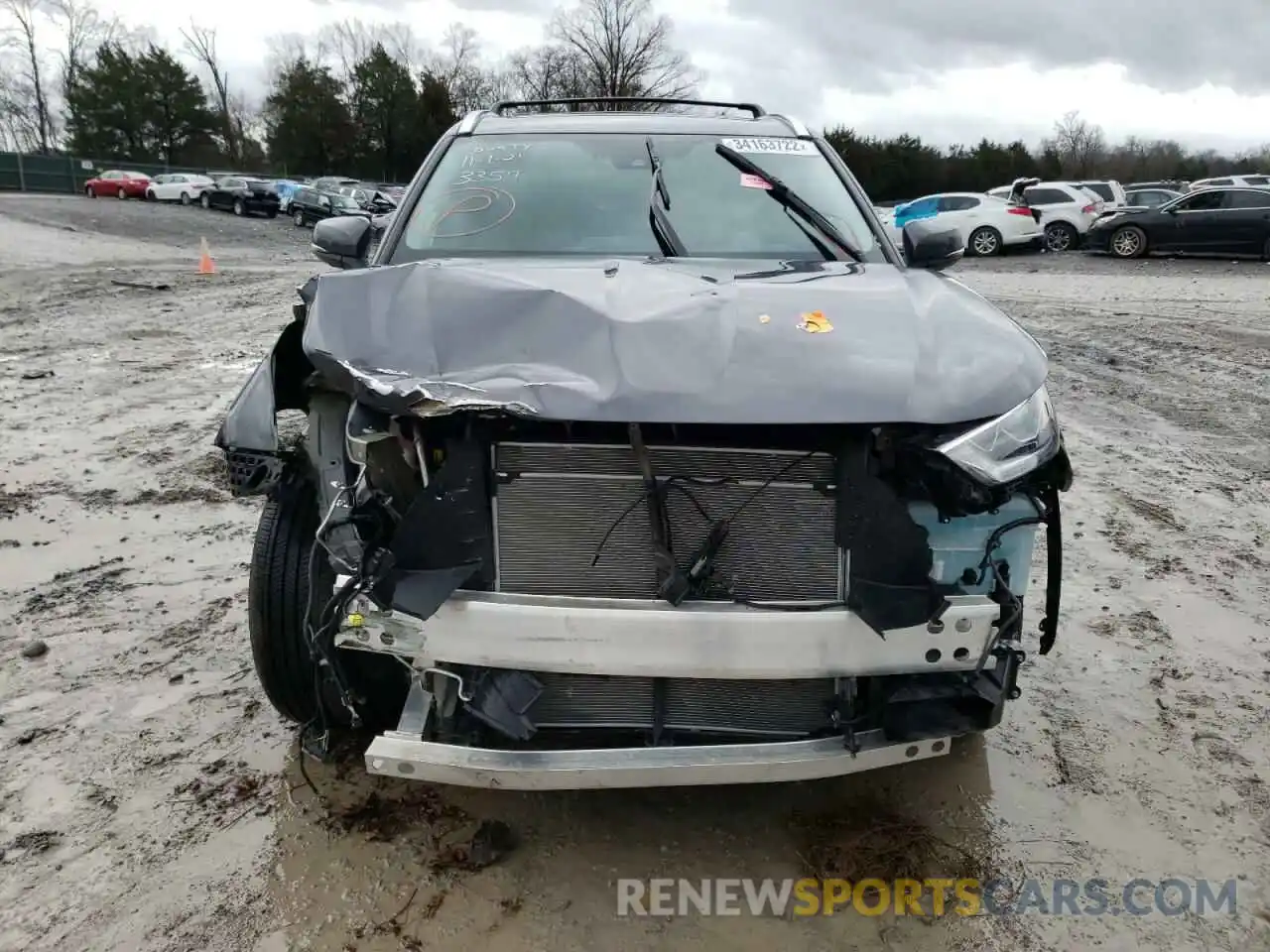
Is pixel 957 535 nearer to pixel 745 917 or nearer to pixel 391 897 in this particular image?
pixel 745 917

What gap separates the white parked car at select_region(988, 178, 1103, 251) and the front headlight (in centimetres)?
2101

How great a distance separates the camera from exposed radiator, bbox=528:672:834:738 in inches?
89.7

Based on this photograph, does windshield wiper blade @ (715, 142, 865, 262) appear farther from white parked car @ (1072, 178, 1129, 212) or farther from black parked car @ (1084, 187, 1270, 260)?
white parked car @ (1072, 178, 1129, 212)

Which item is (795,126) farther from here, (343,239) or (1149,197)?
(1149,197)

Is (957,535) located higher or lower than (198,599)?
higher

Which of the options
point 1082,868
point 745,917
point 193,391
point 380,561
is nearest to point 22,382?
point 193,391

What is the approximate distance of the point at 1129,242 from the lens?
18859 millimetres

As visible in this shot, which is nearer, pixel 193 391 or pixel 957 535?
pixel 957 535

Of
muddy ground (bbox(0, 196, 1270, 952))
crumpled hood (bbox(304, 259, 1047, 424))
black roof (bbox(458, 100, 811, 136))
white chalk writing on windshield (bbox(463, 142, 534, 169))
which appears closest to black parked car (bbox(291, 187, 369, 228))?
muddy ground (bbox(0, 196, 1270, 952))

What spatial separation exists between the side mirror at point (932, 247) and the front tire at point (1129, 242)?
18.0 m

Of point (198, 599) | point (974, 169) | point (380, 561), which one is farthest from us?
point (974, 169)

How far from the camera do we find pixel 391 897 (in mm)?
2303

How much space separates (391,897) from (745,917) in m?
0.89

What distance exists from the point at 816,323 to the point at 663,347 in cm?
42
